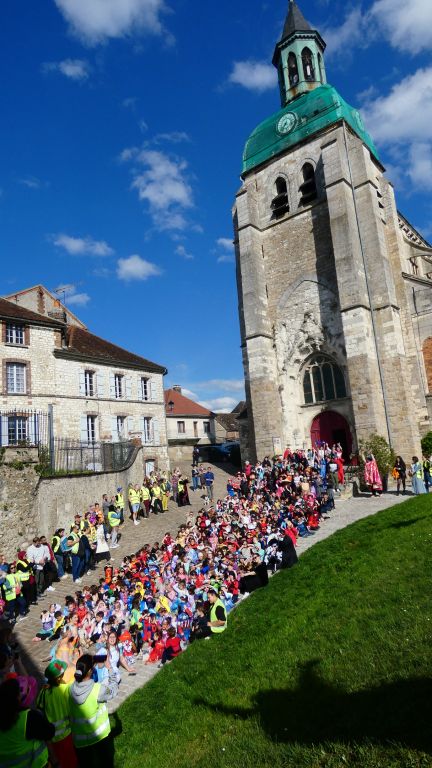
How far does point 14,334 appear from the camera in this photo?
21.2 meters

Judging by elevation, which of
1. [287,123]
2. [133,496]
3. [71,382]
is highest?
[287,123]

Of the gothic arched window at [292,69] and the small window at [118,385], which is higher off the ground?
the gothic arched window at [292,69]

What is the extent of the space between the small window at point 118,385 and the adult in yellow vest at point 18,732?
22.4m

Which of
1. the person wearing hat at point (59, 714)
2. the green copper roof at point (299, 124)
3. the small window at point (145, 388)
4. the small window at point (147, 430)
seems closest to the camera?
the person wearing hat at point (59, 714)

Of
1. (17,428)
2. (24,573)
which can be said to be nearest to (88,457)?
(17,428)

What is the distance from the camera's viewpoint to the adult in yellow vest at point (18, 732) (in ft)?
10.8

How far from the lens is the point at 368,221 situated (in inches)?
793

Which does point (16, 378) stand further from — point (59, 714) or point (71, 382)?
point (59, 714)

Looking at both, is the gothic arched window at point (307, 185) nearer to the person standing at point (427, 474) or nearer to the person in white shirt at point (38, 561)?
the person standing at point (427, 474)

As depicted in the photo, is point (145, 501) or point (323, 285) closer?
point (145, 501)

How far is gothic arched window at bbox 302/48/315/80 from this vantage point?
2588 centimetres

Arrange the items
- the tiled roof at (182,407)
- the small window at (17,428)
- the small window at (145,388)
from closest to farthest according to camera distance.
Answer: the small window at (17,428) → the small window at (145,388) → the tiled roof at (182,407)

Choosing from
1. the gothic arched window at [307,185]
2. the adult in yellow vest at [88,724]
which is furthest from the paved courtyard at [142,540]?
the gothic arched window at [307,185]

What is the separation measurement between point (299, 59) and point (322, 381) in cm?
1873
